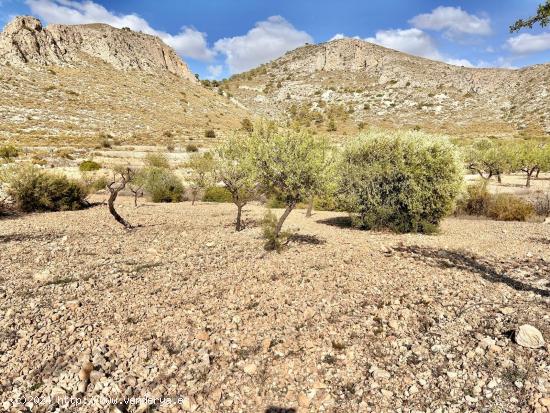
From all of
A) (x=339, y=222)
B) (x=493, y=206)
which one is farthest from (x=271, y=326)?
(x=493, y=206)

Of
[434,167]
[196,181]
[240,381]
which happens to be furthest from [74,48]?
[240,381]

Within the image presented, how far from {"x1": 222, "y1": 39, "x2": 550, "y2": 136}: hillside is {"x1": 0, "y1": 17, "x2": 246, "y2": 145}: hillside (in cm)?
2414

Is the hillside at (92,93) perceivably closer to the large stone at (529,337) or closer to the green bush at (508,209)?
the green bush at (508,209)

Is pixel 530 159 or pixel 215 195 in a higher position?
pixel 530 159

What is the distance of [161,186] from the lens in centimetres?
2716

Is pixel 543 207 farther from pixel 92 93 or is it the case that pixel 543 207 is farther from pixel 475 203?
pixel 92 93

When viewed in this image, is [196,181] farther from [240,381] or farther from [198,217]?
[240,381]

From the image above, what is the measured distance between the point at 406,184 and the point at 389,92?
9871cm

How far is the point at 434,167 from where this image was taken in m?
15.8

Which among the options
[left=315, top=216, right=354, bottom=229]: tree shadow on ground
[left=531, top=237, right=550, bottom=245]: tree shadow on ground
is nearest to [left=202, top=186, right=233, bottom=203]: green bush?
[left=315, top=216, right=354, bottom=229]: tree shadow on ground

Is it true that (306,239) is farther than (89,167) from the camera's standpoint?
→ No

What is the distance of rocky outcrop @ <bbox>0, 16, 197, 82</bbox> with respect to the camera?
70688 mm

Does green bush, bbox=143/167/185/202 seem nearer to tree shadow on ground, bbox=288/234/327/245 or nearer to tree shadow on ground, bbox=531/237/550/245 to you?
tree shadow on ground, bbox=288/234/327/245

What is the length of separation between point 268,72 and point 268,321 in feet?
450
